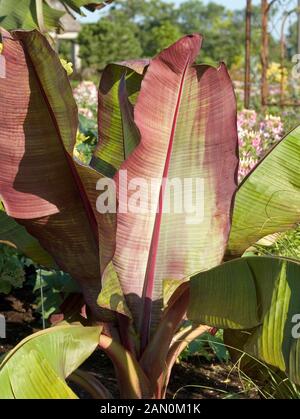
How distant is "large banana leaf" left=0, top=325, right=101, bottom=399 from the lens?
2314 mm

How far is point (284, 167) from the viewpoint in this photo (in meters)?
3.05

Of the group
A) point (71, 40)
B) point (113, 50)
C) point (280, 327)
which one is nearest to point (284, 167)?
point (280, 327)

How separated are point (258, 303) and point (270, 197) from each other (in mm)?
649

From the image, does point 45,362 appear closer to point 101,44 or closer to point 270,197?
point 270,197

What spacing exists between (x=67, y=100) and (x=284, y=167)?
2.96 feet

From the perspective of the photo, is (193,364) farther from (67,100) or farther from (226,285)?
(67,100)

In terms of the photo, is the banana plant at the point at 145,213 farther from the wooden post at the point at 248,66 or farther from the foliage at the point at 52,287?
the wooden post at the point at 248,66

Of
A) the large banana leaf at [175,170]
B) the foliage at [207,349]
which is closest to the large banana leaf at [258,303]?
the large banana leaf at [175,170]

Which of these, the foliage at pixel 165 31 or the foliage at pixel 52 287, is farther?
the foliage at pixel 165 31

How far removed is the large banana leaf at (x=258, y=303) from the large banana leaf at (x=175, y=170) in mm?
339

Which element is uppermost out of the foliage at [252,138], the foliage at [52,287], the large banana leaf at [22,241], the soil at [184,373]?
the foliage at [252,138]

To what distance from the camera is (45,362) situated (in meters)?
2.40

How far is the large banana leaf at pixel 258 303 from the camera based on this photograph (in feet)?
7.72

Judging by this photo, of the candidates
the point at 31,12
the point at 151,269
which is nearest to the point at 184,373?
the point at 151,269
